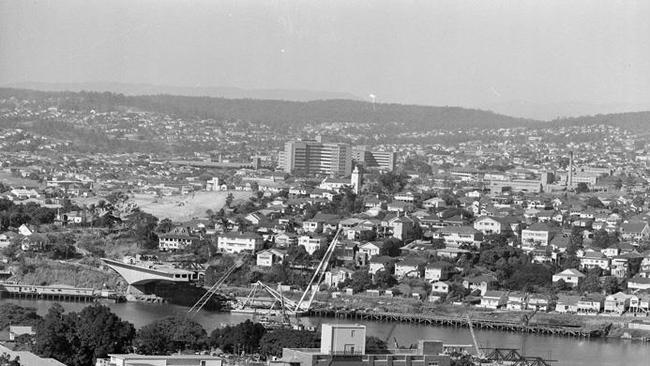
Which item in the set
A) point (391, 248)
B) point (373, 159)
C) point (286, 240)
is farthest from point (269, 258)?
point (373, 159)

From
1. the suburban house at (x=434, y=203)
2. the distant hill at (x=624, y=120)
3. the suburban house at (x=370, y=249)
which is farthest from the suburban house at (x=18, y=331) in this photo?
the distant hill at (x=624, y=120)

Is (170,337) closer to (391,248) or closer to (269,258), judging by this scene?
(269,258)

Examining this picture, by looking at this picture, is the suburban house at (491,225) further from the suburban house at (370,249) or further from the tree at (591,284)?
the tree at (591,284)

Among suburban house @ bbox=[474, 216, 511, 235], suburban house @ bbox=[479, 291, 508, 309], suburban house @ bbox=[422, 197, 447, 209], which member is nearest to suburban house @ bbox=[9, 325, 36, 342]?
suburban house @ bbox=[479, 291, 508, 309]

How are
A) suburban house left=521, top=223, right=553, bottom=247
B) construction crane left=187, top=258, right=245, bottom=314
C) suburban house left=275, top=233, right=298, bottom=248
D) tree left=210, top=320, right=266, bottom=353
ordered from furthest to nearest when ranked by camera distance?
suburban house left=521, top=223, right=553, bottom=247 → suburban house left=275, top=233, right=298, bottom=248 → construction crane left=187, top=258, right=245, bottom=314 → tree left=210, top=320, right=266, bottom=353

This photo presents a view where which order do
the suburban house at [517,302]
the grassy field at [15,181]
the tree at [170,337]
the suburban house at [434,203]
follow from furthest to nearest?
the grassy field at [15,181] → the suburban house at [434,203] → the suburban house at [517,302] → the tree at [170,337]

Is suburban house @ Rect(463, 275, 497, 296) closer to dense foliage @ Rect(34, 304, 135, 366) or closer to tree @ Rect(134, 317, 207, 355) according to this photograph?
tree @ Rect(134, 317, 207, 355)
